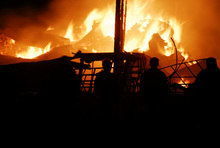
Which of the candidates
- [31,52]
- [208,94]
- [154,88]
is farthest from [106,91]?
[31,52]

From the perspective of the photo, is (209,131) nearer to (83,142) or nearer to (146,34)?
(83,142)

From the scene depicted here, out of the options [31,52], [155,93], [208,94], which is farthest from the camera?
[31,52]

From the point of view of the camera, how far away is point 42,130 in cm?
360

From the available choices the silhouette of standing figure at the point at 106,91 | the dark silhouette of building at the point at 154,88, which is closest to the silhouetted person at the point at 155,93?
the dark silhouette of building at the point at 154,88

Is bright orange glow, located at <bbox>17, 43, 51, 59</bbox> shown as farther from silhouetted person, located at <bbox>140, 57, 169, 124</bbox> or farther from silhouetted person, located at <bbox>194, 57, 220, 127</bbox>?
silhouetted person, located at <bbox>194, 57, 220, 127</bbox>

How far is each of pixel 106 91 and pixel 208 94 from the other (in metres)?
2.62

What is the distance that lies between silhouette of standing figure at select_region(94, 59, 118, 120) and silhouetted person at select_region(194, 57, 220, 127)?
219cm

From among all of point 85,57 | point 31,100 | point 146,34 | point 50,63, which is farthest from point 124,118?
point 146,34

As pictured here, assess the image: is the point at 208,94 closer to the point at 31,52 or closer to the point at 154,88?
the point at 154,88

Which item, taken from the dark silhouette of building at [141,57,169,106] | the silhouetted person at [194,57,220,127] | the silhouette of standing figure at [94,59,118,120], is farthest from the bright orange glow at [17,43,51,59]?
the silhouetted person at [194,57,220,127]

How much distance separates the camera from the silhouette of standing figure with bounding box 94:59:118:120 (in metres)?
3.90

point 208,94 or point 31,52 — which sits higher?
point 31,52

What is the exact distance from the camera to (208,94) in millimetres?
3744

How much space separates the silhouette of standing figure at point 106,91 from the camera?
390cm
